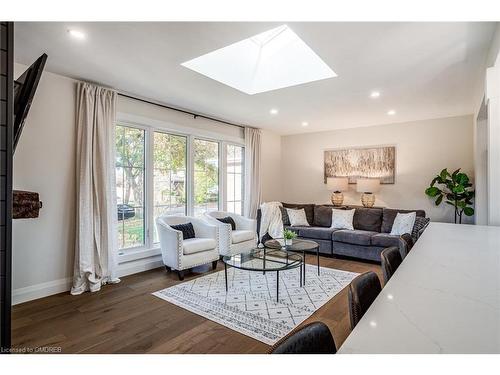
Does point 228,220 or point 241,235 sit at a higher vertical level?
point 228,220

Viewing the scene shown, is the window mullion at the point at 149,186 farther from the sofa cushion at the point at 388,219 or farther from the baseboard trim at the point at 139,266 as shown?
the sofa cushion at the point at 388,219

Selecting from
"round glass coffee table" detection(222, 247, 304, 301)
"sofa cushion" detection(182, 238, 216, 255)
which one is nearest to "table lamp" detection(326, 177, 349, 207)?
"round glass coffee table" detection(222, 247, 304, 301)

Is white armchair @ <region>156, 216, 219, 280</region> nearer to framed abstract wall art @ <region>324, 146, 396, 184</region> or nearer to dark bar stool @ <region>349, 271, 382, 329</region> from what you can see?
dark bar stool @ <region>349, 271, 382, 329</region>

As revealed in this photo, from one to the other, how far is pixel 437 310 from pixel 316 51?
7.96 ft

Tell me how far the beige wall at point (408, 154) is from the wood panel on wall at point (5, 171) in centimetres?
592

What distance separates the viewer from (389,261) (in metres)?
1.78

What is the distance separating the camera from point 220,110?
16.1 ft

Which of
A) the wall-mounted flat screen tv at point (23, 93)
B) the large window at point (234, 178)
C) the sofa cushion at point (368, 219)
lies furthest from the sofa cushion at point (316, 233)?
the wall-mounted flat screen tv at point (23, 93)

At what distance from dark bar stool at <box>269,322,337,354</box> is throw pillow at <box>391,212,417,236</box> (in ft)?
14.7

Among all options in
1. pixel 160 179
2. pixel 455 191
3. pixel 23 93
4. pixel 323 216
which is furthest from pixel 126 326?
pixel 455 191

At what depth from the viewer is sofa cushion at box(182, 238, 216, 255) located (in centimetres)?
394

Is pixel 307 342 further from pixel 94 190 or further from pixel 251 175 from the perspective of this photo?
pixel 251 175

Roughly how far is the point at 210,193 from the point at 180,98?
1.89 m
